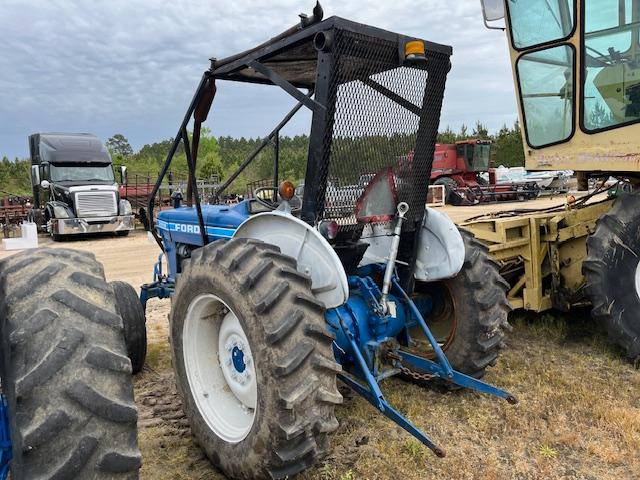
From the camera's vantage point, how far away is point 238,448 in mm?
2762

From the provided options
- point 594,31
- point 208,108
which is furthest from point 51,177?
point 594,31

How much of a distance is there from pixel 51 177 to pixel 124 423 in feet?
52.5

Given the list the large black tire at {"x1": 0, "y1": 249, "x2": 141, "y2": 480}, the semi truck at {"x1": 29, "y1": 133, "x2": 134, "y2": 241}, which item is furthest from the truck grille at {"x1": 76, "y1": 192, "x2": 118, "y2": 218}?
the large black tire at {"x1": 0, "y1": 249, "x2": 141, "y2": 480}

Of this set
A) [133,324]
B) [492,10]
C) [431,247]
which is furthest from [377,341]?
[492,10]

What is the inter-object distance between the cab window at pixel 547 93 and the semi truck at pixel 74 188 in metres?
13.0

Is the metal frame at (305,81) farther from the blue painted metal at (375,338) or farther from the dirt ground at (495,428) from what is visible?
the dirt ground at (495,428)

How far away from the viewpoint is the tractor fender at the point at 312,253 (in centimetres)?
280

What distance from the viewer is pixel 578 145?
4973mm

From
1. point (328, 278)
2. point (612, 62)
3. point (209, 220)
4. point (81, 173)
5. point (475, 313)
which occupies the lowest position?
point (475, 313)

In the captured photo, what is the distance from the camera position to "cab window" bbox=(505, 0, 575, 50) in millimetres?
4766

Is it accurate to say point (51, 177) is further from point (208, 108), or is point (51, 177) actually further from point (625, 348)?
point (625, 348)

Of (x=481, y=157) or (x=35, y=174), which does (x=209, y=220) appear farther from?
(x=481, y=157)

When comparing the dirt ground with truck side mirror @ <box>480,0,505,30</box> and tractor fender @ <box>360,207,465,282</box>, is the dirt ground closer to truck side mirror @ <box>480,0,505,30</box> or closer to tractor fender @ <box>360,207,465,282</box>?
tractor fender @ <box>360,207,465,282</box>

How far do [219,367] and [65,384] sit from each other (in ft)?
4.98
